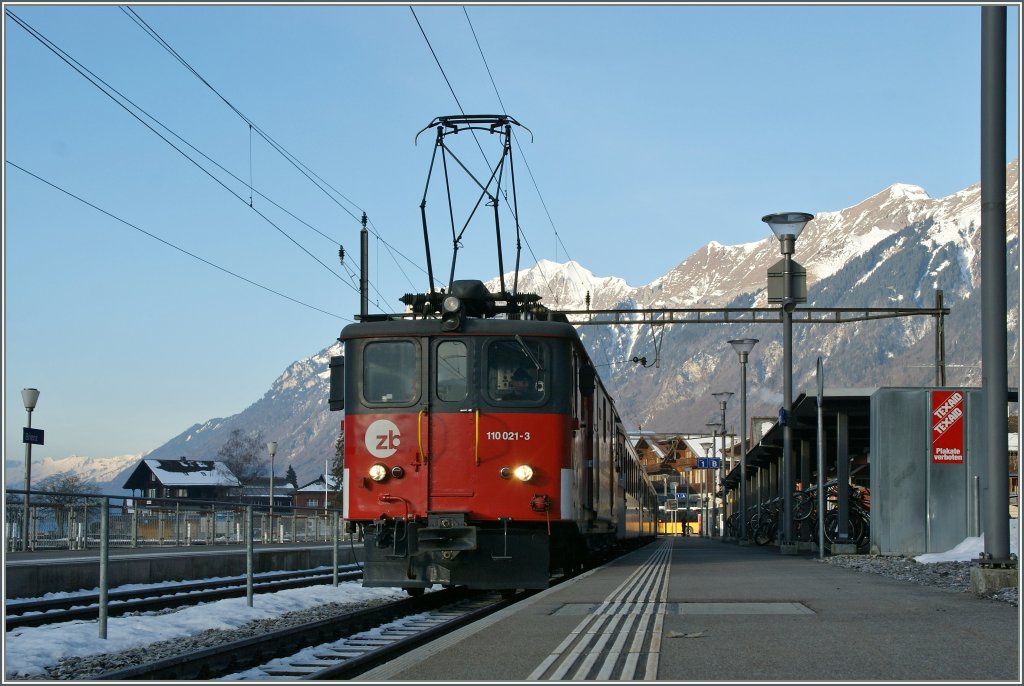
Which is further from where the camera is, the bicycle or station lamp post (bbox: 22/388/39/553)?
the bicycle

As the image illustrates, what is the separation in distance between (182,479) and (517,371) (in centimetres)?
12134

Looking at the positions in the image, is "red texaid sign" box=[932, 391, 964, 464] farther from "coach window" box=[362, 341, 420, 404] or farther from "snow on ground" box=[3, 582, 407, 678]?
"coach window" box=[362, 341, 420, 404]

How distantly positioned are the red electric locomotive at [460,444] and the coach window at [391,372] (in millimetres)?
14

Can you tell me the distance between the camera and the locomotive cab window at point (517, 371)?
47.3 ft

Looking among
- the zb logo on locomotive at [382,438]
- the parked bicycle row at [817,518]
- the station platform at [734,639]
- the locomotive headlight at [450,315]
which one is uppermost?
the locomotive headlight at [450,315]

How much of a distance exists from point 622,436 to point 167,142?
11.8 m

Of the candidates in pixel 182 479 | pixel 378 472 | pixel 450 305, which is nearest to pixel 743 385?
pixel 450 305

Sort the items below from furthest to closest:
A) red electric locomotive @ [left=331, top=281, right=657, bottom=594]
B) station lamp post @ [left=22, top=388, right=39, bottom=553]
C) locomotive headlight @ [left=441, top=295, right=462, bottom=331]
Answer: station lamp post @ [left=22, top=388, right=39, bottom=553] < locomotive headlight @ [left=441, top=295, right=462, bottom=331] < red electric locomotive @ [left=331, top=281, right=657, bottom=594]

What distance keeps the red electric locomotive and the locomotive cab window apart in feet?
0.04

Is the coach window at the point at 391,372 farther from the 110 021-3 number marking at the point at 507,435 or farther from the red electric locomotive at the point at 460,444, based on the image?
the 110 021-3 number marking at the point at 507,435

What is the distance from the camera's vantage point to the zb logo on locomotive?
47.3ft

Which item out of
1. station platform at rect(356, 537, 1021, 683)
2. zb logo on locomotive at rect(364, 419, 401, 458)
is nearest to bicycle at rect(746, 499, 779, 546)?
station platform at rect(356, 537, 1021, 683)

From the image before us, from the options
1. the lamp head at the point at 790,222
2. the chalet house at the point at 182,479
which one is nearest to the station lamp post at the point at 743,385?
the lamp head at the point at 790,222

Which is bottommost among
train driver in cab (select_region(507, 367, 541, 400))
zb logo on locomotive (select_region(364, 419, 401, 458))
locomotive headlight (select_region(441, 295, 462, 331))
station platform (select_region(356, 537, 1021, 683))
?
station platform (select_region(356, 537, 1021, 683))
